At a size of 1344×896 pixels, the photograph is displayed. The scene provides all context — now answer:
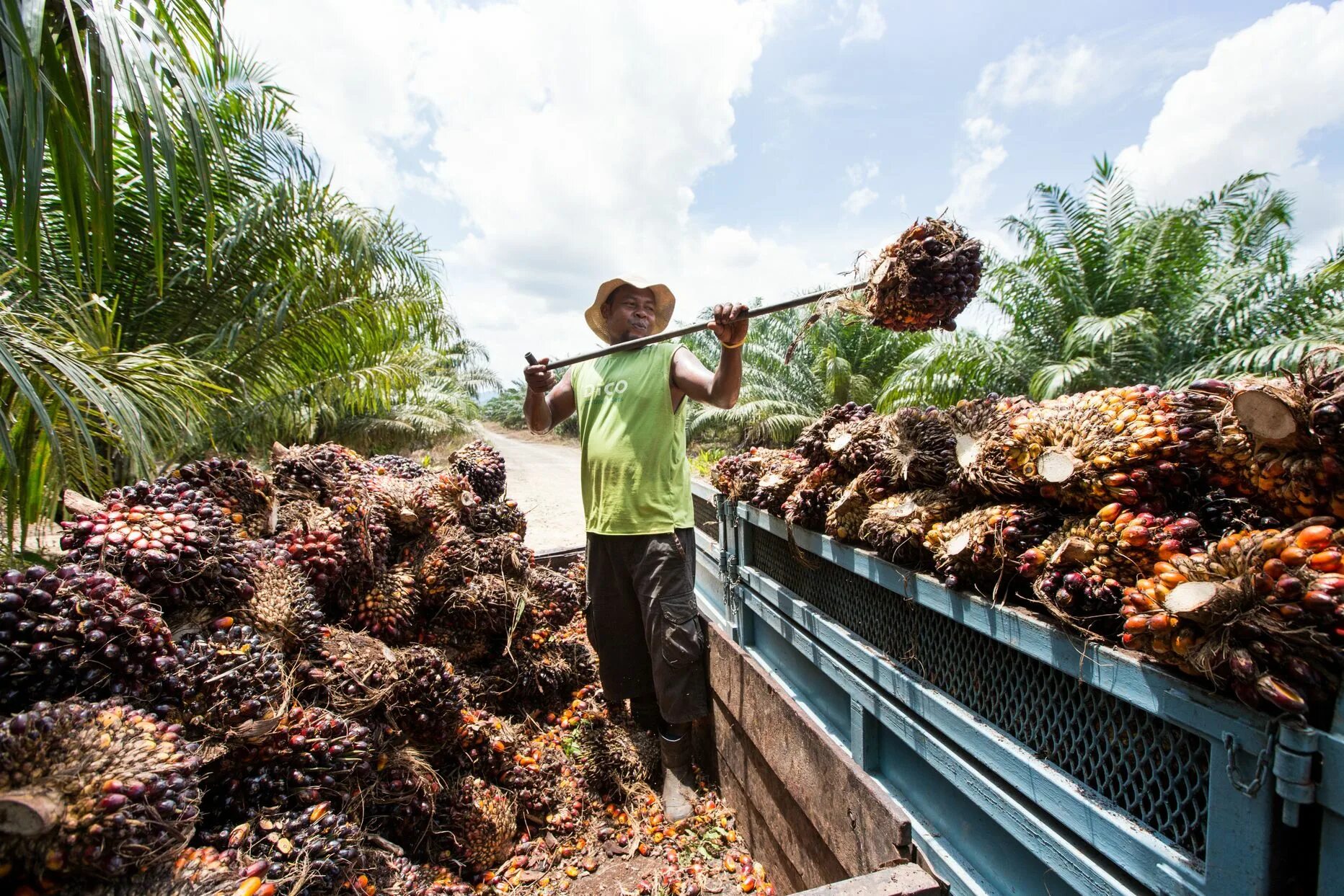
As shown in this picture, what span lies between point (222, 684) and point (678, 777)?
6.26ft

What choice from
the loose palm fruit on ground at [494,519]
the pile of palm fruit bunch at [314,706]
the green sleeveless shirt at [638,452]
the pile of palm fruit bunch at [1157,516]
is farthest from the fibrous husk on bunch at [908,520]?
the loose palm fruit on ground at [494,519]

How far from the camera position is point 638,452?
2.76 meters

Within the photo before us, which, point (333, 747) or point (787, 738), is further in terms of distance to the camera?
point (787, 738)

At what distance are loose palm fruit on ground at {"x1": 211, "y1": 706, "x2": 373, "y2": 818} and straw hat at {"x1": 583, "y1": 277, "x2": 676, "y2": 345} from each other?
1.98m

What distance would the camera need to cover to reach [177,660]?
5.44 feet

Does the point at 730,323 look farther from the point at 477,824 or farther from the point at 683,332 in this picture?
the point at 477,824

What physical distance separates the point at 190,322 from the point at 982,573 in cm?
586

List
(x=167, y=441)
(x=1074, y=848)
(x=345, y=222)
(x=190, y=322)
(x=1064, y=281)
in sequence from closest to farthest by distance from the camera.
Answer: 1. (x=1074, y=848)
2. (x=167, y=441)
3. (x=190, y=322)
4. (x=345, y=222)
5. (x=1064, y=281)

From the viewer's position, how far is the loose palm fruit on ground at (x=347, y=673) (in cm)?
200

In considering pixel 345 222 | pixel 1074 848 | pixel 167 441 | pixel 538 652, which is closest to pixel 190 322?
pixel 345 222

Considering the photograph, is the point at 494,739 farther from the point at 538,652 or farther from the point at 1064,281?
the point at 1064,281

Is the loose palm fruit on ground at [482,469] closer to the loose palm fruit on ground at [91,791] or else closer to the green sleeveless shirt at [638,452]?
the green sleeveless shirt at [638,452]

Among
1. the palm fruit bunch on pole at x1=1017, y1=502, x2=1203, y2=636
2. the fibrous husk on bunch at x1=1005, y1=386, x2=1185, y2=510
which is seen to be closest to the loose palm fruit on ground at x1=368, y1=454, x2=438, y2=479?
the fibrous husk on bunch at x1=1005, y1=386, x2=1185, y2=510

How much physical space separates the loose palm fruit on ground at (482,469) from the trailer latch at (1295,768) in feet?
10.3
